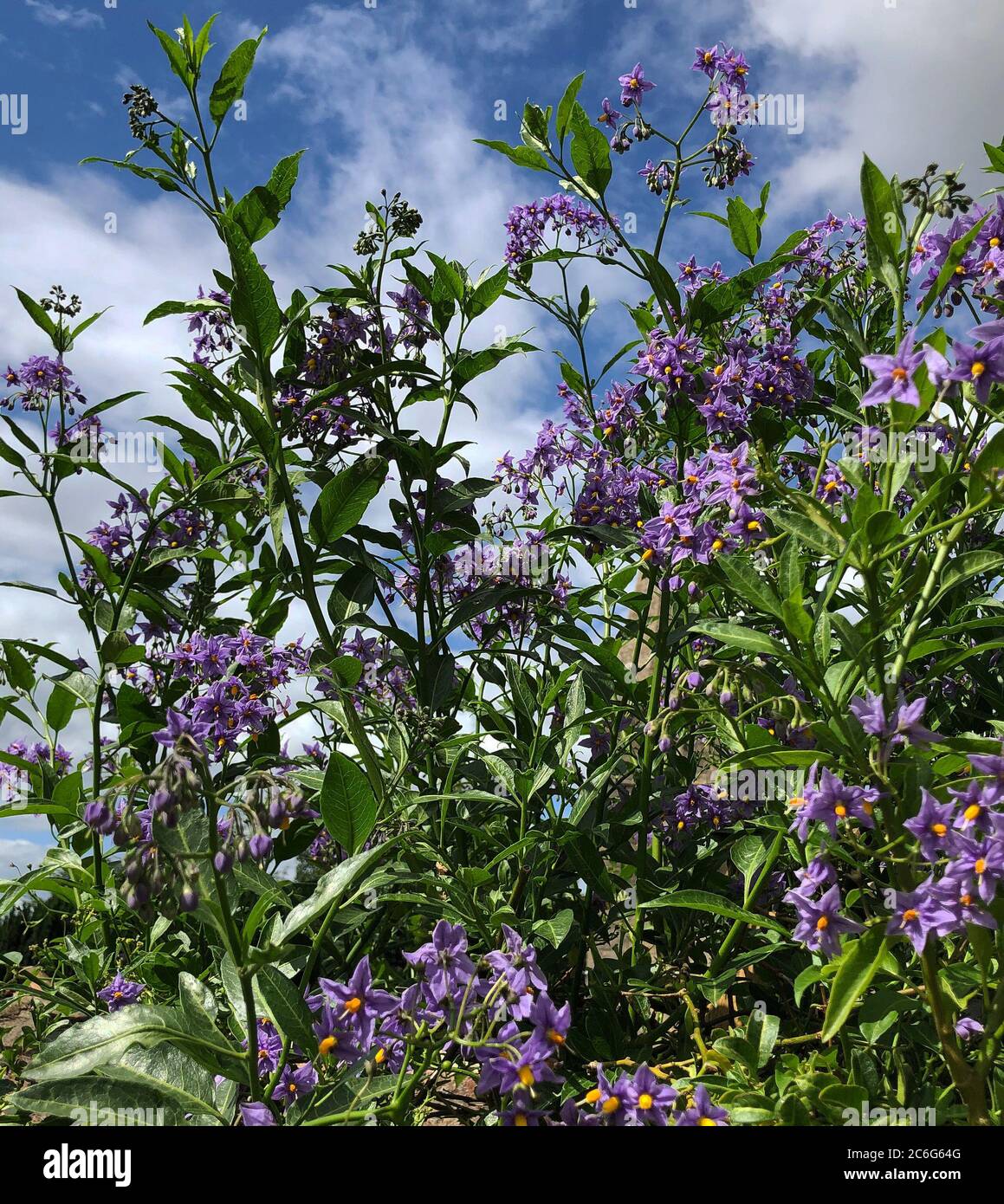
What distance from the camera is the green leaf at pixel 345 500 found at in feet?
7.79

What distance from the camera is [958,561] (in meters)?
1.70

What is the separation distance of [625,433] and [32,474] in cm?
196

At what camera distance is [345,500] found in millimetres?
2400

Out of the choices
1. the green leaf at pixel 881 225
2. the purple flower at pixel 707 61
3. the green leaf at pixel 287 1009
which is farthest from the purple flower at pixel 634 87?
the green leaf at pixel 287 1009

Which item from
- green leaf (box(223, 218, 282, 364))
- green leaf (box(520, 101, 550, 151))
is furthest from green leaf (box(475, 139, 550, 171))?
green leaf (box(223, 218, 282, 364))

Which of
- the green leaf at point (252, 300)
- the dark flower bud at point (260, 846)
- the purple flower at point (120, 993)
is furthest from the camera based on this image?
the purple flower at point (120, 993)

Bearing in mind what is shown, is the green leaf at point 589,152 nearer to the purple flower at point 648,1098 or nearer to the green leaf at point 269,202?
the green leaf at point 269,202

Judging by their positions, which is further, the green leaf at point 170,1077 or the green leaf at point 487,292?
Answer: the green leaf at point 487,292

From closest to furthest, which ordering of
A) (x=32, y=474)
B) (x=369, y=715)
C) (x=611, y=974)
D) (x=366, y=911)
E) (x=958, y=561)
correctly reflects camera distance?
(x=958, y=561), (x=366, y=911), (x=611, y=974), (x=369, y=715), (x=32, y=474)

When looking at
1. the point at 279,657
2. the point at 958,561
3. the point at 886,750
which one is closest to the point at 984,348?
the point at 958,561

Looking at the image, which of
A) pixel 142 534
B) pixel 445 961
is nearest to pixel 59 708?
pixel 142 534

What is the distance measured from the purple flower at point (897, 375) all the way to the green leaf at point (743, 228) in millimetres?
1309

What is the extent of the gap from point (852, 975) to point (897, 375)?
930mm
